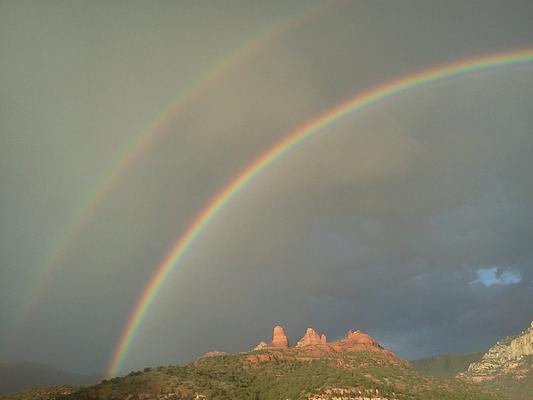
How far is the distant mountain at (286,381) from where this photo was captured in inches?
3925

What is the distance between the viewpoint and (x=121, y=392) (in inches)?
3930

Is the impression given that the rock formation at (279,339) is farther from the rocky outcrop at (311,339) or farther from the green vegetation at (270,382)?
the green vegetation at (270,382)

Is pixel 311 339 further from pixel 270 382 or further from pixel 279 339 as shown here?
pixel 270 382

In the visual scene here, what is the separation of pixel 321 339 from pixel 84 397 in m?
93.1

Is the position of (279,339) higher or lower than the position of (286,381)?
higher

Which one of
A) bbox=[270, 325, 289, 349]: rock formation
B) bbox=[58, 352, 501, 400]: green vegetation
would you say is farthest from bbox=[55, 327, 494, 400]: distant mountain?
bbox=[270, 325, 289, 349]: rock formation

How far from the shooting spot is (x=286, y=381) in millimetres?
110750

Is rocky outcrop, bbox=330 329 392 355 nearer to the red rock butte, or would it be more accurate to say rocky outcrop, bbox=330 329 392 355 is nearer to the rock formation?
the red rock butte

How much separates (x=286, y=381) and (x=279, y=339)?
71951mm

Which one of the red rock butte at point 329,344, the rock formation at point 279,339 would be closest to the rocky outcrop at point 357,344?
the red rock butte at point 329,344

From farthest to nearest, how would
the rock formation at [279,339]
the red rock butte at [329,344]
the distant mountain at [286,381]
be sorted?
the rock formation at [279,339]
the red rock butte at [329,344]
the distant mountain at [286,381]

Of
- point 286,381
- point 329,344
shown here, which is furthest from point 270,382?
point 329,344

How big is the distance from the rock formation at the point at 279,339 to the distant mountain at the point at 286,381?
113 feet

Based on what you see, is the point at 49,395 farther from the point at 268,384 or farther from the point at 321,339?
the point at 321,339
